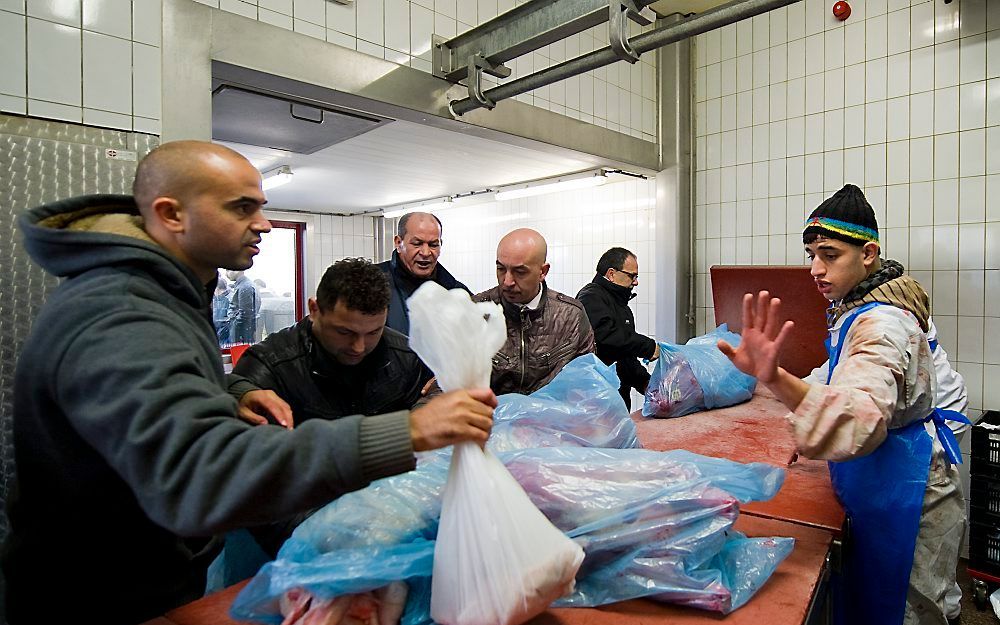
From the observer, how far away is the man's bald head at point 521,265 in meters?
2.62

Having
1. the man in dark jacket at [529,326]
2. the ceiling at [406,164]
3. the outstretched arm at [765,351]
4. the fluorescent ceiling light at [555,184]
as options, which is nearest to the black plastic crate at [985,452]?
the man in dark jacket at [529,326]

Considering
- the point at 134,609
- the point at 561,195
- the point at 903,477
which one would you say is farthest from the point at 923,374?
the point at 561,195

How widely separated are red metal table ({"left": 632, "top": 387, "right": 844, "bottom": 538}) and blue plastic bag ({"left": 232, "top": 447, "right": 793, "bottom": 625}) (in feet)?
1.28

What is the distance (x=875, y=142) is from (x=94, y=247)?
414 centimetres

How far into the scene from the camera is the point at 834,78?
3.84m

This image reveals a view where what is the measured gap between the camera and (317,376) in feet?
6.16

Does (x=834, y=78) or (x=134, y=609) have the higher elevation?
(x=834, y=78)

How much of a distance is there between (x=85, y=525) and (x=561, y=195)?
4959mm

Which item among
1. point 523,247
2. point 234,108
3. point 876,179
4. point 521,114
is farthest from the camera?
point 876,179

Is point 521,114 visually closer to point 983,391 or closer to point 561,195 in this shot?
point 561,195

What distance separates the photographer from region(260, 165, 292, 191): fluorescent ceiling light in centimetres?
458

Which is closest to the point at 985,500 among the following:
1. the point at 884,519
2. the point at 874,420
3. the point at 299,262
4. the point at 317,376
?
the point at 884,519

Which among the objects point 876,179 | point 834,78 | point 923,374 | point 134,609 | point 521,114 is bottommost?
point 134,609

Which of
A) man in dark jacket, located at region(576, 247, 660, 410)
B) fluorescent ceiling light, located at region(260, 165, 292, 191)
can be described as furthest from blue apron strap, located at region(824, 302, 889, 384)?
fluorescent ceiling light, located at region(260, 165, 292, 191)
